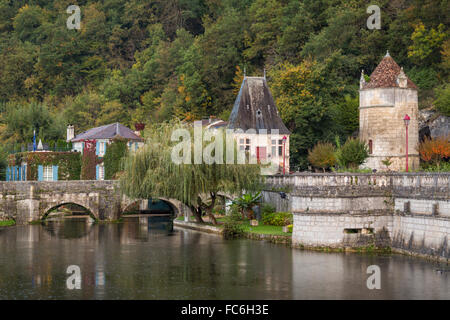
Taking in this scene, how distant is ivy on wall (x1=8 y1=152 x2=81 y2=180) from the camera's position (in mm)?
61906

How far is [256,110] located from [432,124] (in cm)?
1416

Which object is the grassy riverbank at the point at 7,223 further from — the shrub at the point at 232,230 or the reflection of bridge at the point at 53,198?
the shrub at the point at 232,230

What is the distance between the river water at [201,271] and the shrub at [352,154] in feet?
29.7

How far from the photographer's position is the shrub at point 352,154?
45062 millimetres

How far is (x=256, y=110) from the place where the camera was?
202ft

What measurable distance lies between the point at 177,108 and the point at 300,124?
22.8 meters

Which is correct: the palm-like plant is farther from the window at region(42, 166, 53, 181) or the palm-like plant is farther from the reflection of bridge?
the window at region(42, 166, 53, 181)

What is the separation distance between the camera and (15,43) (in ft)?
382

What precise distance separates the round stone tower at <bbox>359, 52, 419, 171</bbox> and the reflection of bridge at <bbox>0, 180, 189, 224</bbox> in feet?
57.4

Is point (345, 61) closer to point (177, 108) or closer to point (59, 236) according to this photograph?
point (177, 108)

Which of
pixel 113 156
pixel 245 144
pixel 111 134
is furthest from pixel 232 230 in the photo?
Answer: pixel 111 134

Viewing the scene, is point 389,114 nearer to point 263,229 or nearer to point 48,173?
point 263,229
